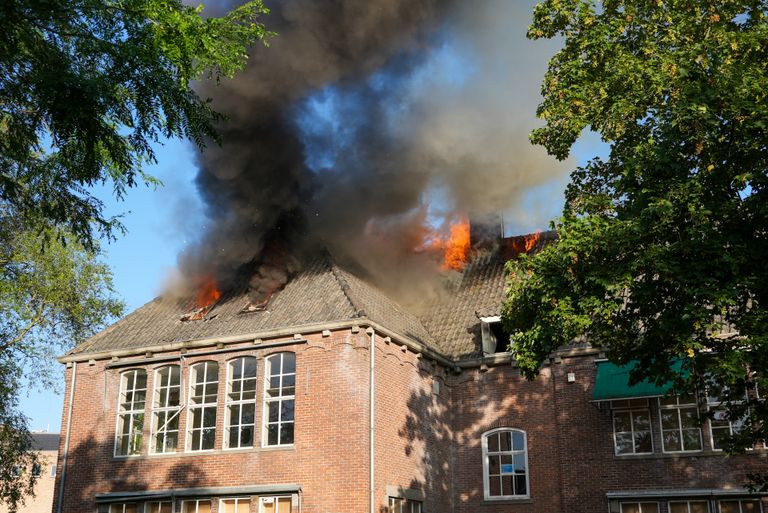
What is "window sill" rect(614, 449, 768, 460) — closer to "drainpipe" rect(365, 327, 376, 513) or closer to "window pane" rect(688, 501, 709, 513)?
"window pane" rect(688, 501, 709, 513)

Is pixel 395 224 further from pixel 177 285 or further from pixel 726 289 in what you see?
pixel 726 289

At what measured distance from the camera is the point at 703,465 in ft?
67.3

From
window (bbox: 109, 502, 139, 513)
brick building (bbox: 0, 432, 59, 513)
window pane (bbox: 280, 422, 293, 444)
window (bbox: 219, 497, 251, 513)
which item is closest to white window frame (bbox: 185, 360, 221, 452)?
window (bbox: 219, 497, 251, 513)

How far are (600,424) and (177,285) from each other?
13833mm

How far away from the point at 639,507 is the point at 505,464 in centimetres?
373

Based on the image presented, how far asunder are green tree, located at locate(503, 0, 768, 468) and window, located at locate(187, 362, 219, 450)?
10027mm

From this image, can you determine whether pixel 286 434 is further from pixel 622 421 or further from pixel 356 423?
pixel 622 421

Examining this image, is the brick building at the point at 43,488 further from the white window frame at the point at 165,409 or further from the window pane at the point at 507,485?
the window pane at the point at 507,485

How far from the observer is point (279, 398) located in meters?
21.4

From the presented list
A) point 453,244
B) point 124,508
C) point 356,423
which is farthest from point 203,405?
point 453,244

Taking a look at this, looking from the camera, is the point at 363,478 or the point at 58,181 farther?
the point at 363,478

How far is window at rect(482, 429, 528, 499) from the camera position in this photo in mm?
22438

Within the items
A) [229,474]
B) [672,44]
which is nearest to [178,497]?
[229,474]

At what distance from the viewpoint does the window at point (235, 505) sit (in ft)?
68.5
